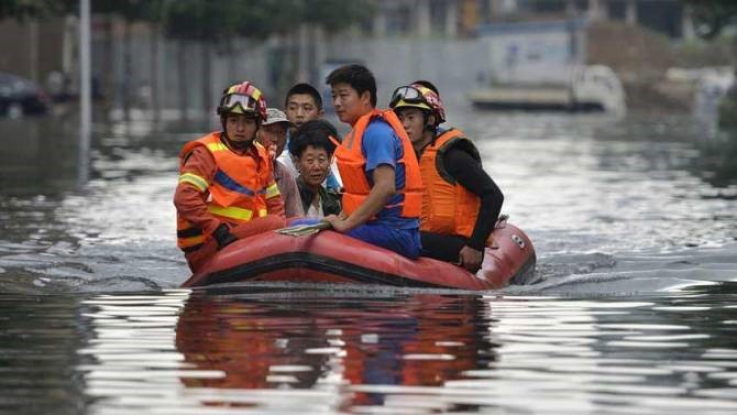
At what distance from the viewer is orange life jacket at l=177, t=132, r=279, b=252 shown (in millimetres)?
14617

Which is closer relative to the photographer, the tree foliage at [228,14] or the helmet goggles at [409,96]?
the helmet goggles at [409,96]

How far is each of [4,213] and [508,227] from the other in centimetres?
805

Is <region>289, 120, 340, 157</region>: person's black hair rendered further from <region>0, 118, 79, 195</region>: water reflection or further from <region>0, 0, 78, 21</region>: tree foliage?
<region>0, 0, 78, 21</region>: tree foliage

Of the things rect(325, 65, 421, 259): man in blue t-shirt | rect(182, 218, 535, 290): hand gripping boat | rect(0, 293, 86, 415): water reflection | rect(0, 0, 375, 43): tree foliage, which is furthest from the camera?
rect(0, 0, 375, 43): tree foliage

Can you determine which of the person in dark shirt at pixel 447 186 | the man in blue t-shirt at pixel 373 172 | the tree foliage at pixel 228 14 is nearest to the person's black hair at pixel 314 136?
the person in dark shirt at pixel 447 186

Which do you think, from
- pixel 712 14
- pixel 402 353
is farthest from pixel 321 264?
pixel 712 14

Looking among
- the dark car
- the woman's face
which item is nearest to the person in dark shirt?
the woman's face

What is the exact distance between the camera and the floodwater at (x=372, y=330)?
9.56 m

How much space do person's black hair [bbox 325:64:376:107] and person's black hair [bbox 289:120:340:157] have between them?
1.44 meters

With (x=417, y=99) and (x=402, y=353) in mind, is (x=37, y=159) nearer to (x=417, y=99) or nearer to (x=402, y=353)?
(x=417, y=99)

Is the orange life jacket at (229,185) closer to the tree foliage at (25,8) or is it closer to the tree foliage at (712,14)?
the tree foliage at (25,8)

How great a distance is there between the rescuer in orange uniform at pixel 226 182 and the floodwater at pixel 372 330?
39cm

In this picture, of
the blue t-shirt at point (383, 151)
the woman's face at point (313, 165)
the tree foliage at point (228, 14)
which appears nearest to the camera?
the blue t-shirt at point (383, 151)

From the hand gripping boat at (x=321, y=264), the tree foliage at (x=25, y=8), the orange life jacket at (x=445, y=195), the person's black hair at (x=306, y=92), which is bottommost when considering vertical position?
the tree foliage at (x=25, y=8)
